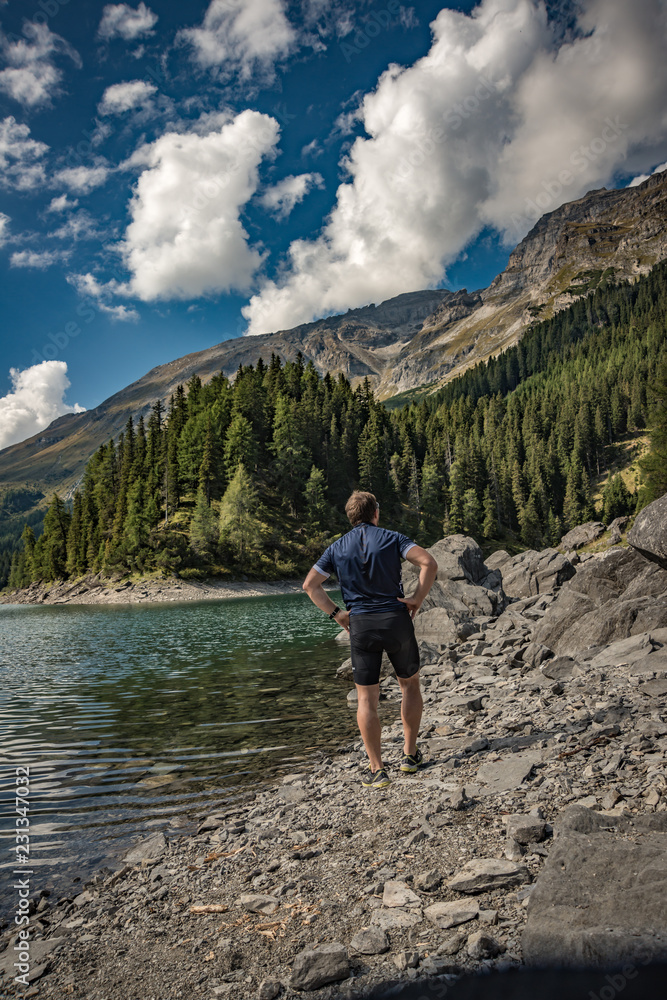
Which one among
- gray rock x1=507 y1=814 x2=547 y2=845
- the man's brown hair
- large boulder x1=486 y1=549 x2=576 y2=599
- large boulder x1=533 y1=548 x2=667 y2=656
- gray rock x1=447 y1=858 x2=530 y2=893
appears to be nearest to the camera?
gray rock x1=447 y1=858 x2=530 y2=893

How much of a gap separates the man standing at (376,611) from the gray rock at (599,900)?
122 inches

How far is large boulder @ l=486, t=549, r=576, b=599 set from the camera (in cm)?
3484

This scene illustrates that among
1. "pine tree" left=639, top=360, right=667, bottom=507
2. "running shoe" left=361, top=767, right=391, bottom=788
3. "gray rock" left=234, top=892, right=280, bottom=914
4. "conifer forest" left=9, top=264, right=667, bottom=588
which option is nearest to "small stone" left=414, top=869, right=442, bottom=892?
"gray rock" left=234, top=892, right=280, bottom=914

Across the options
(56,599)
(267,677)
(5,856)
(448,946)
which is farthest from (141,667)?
(56,599)

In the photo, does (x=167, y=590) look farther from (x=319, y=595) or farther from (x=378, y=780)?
(x=378, y=780)

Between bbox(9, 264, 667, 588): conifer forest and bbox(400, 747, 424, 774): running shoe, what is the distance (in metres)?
59.7

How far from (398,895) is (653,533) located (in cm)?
1201

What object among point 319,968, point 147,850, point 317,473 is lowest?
point 147,850

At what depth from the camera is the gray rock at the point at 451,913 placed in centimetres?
403

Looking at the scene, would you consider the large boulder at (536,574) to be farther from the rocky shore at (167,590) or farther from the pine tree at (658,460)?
the rocky shore at (167,590)

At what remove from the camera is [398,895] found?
462 centimetres

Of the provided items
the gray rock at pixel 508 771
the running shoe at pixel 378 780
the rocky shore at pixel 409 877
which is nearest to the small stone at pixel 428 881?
the rocky shore at pixel 409 877

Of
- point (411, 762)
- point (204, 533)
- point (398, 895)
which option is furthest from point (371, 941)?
point (204, 533)

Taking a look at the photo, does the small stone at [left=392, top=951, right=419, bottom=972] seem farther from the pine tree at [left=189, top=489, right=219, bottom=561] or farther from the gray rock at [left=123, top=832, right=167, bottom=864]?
the pine tree at [left=189, top=489, right=219, bottom=561]
